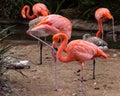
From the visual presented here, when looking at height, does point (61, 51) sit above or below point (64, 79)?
above

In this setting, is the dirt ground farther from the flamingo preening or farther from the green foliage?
the green foliage

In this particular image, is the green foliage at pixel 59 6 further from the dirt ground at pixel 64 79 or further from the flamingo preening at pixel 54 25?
the flamingo preening at pixel 54 25

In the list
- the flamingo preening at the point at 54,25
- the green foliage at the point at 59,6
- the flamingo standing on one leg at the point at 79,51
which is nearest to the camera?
the flamingo standing on one leg at the point at 79,51

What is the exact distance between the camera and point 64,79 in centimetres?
626

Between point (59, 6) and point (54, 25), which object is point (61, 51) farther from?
point (59, 6)

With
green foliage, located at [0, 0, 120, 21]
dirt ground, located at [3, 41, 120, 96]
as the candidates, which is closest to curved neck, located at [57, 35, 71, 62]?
dirt ground, located at [3, 41, 120, 96]

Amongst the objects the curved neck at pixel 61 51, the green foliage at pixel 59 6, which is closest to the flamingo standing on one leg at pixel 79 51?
the curved neck at pixel 61 51

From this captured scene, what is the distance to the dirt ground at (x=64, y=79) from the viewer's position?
560 cm

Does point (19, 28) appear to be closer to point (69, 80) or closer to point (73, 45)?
point (69, 80)

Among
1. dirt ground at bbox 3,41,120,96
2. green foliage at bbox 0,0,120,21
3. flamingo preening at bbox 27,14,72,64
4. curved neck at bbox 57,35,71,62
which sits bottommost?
dirt ground at bbox 3,41,120,96

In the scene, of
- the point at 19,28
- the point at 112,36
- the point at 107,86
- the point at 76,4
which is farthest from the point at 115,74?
the point at 76,4

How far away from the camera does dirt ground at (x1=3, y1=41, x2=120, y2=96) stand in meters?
5.60

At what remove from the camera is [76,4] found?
13234 millimetres

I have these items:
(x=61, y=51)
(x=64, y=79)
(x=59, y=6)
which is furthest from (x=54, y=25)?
(x=59, y=6)
